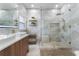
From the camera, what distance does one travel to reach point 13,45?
2.60 metres

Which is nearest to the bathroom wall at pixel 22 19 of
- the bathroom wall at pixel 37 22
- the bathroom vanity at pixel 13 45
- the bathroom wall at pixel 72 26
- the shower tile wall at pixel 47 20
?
the bathroom wall at pixel 37 22

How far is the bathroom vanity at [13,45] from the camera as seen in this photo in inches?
85.0

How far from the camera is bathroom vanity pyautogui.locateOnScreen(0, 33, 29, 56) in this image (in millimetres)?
2160

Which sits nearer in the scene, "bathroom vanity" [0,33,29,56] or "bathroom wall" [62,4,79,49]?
"bathroom vanity" [0,33,29,56]

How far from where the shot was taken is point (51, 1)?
2.12 meters

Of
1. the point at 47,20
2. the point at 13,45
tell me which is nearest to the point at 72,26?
the point at 47,20

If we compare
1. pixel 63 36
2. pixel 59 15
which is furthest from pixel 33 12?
pixel 63 36

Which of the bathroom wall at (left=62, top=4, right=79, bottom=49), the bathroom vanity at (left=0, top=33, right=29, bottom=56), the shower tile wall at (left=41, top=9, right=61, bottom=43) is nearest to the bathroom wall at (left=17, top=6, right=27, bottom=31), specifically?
the bathroom vanity at (left=0, top=33, right=29, bottom=56)

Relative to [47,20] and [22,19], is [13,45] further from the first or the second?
[47,20]

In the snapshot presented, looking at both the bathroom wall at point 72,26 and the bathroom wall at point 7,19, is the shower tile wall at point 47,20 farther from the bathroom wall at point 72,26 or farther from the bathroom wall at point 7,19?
the bathroom wall at point 7,19

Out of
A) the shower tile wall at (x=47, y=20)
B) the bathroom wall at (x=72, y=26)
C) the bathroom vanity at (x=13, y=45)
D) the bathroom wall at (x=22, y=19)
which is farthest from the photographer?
the shower tile wall at (x=47, y=20)

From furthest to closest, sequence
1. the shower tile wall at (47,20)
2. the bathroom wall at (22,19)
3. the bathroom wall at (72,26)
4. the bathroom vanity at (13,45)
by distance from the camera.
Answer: the shower tile wall at (47,20) → the bathroom wall at (22,19) → the bathroom wall at (72,26) → the bathroom vanity at (13,45)

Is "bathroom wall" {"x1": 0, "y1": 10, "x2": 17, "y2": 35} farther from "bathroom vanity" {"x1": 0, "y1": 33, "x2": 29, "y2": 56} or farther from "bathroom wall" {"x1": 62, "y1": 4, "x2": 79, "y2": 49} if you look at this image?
"bathroom wall" {"x1": 62, "y1": 4, "x2": 79, "y2": 49}

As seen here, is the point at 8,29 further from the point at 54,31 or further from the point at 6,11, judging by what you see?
the point at 54,31
